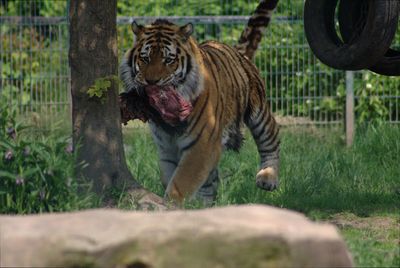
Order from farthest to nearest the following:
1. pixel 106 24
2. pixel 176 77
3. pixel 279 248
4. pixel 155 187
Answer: pixel 155 187, pixel 176 77, pixel 106 24, pixel 279 248

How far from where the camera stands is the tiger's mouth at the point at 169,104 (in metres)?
7.11

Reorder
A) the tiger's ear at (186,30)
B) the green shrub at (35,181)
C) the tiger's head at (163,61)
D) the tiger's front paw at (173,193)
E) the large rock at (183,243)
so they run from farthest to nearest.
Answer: the tiger's ear at (186,30) < the tiger's head at (163,61) < the tiger's front paw at (173,193) < the green shrub at (35,181) < the large rock at (183,243)

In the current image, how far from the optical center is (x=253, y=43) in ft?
29.3

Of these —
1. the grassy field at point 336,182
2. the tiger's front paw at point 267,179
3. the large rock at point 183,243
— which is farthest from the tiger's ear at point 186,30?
the large rock at point 183,243

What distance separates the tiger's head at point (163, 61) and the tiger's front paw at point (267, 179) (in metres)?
1.05

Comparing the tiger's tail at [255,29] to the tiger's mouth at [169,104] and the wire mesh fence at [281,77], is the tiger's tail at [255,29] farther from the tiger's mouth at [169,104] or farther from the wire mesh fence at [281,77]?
the wire mesh fence at [281,77]

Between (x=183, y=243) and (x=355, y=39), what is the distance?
3582 mm

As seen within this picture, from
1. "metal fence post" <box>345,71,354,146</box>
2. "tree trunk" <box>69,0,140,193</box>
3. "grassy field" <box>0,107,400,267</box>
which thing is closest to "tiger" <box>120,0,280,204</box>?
A: "grassy field" <box>0,107,400,267</box>

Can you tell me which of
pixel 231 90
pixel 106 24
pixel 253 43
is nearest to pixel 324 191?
pixel 231 90

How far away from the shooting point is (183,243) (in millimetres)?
3938

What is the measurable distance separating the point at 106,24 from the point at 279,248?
10.3ft

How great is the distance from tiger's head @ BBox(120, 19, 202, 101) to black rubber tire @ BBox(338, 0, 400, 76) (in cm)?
115

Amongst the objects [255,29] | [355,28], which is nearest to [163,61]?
[355,28]

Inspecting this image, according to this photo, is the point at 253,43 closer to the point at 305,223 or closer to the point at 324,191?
the point at 324,191
